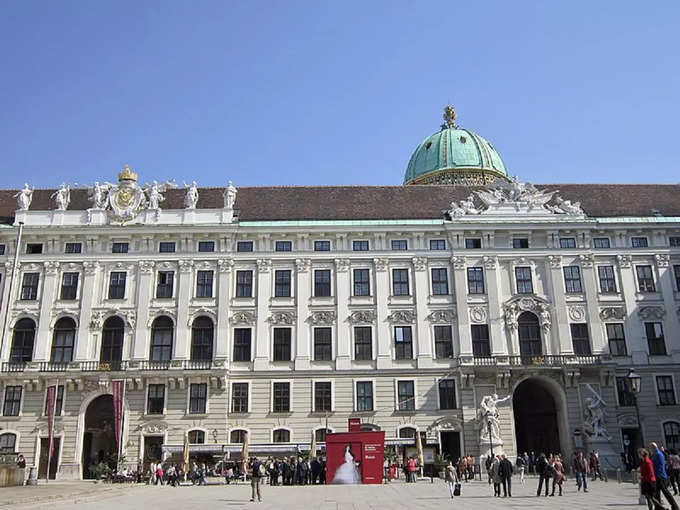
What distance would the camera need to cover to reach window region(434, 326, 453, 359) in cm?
4381

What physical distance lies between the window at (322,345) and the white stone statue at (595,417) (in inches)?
647

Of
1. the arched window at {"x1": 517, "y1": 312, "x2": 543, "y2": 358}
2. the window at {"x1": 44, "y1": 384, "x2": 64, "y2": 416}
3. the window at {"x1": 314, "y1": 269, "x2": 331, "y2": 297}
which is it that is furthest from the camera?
the window at {"x1": 314, "y1": 269, "x2": 331, "y2": 297}

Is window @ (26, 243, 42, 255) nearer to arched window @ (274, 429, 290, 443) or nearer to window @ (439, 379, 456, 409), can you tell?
arched window @ (274, 429, 290, 443)

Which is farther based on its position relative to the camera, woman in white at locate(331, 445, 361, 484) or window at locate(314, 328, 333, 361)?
window at locate(314, 328, 333, 361)

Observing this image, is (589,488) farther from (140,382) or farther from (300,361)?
(140,382)

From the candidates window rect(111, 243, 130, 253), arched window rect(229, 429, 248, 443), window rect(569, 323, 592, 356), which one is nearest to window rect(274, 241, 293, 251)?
window rect(111, 243, 130, 253)

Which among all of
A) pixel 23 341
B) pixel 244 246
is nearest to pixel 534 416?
pixel 244 246

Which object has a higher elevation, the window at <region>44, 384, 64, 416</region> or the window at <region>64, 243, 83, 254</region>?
the window at <region>64, 243, 83, 254</region>

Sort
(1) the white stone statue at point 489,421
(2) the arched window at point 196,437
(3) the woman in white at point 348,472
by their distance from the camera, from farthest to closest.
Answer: (2) the arched window at point 196,437 < (1) the white stone statue at point 489,421 < (3) the woman in white at point 348,472

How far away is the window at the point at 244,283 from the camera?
44938mm

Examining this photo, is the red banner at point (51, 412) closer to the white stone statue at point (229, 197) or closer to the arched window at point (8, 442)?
the arched window at point (8, 442)

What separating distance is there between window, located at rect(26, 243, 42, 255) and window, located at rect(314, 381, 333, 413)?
20894mm

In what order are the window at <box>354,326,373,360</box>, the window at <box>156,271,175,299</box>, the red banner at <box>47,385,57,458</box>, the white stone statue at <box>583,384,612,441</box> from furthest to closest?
the window at <box>156,271,175,299</box>, the window at <box>354,326,373,360</box>, the white stone statue at <box>583,384,612,441</box>, the red banner at <box>47,385,57,458</box>

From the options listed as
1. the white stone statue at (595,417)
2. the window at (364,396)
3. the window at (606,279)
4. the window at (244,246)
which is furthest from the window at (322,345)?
the window at (606,279)
